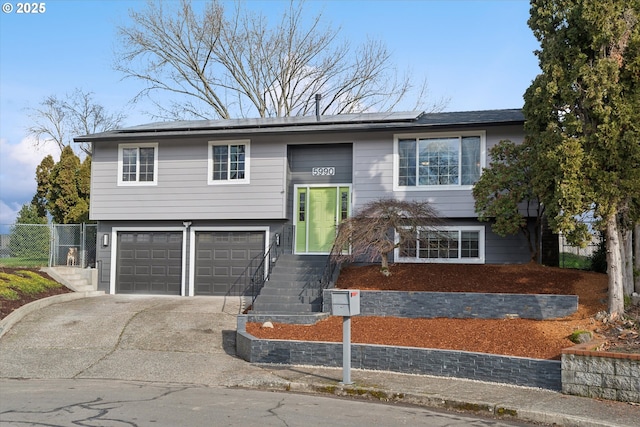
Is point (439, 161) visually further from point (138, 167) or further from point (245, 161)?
point (138, 167)

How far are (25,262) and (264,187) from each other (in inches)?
335

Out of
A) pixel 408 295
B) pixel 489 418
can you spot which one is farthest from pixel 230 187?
pixel 489 418

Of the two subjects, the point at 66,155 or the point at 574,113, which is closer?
the point at 574,113

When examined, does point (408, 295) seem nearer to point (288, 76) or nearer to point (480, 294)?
point (480, 294)

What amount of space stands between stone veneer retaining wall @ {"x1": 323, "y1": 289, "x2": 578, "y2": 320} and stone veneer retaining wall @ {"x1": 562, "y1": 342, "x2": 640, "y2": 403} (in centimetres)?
338

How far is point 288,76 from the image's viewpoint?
112 ft

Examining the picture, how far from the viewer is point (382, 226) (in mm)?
15445

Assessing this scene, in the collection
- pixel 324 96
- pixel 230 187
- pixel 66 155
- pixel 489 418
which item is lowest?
pixel 489 418

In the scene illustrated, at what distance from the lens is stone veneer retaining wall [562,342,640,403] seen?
889cm

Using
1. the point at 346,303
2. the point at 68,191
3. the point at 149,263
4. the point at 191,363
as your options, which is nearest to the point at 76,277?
the point at 149,263

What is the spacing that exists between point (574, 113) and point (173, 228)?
40.7 feet

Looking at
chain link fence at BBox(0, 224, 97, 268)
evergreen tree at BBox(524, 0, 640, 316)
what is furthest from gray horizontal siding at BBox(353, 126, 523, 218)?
chain link fence at BBox(0, 224, 97, 268)

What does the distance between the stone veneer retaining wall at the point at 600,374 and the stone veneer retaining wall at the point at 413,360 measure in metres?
0.24

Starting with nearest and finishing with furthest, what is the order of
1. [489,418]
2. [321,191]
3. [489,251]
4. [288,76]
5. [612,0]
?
[489,418], [612,0], [489,251], [321,191], [288,76]
